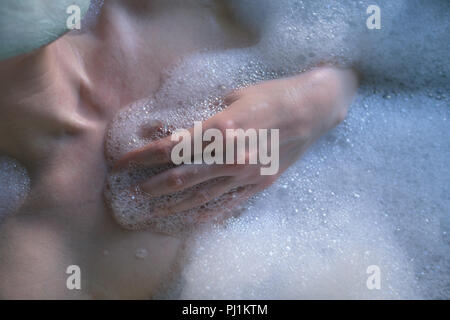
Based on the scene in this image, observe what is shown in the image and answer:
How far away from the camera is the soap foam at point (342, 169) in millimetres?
786

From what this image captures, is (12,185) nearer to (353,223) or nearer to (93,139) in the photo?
(93,139)

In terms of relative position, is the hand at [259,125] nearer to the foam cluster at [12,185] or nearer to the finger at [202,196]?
the finger at [202,196]

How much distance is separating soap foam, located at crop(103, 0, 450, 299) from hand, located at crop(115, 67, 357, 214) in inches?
2.9

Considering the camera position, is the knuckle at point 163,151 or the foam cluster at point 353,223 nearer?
the knuckle at point 163,151

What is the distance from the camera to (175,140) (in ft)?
2.05

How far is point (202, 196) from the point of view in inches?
26.8

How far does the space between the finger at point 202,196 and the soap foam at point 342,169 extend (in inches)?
2.3

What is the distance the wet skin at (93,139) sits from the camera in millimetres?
643

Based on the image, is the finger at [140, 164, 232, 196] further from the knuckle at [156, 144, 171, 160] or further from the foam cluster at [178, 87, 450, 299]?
the foam cluster at [178, 87, 450, 299]

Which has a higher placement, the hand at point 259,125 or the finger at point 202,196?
the hand at point 259,125

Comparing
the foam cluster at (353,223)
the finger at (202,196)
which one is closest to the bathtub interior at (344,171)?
the foam cluster at (353,223)

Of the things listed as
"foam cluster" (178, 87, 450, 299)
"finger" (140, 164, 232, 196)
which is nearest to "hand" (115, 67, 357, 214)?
"finger" (140, 164, 232, 196)
